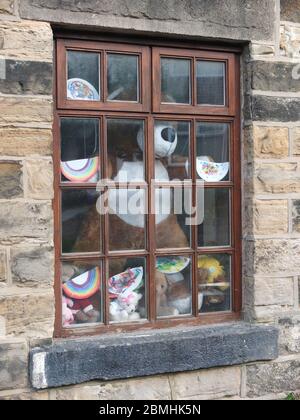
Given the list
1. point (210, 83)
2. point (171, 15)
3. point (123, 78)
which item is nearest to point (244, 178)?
point (210, 83)

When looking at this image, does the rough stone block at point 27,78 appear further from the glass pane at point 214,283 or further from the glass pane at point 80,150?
the glass pane at point 214,283

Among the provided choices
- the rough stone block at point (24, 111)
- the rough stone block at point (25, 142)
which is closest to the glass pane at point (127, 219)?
the rough stone block at point (25, 142)

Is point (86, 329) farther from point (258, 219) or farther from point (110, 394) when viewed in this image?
point (258, 219)

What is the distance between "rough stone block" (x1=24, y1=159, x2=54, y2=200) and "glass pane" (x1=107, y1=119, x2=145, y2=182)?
42cm

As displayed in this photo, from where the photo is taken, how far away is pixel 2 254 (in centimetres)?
305

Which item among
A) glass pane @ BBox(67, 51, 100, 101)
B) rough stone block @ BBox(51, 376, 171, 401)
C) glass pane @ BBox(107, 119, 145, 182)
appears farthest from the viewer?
glass pane @ BBox(107, 119, 145, 182)

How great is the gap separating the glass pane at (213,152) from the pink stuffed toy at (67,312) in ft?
3.65

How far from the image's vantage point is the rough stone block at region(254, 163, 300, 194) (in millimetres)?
3537

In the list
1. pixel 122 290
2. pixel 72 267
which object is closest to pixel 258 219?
pixel 122 290

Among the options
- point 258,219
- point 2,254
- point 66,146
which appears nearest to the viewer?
point 2,254

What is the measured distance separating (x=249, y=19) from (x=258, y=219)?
1.23 meters

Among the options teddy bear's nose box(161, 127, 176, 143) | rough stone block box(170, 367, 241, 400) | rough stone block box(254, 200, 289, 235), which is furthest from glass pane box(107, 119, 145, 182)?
rough stone block box(170, 367, 241, 400)

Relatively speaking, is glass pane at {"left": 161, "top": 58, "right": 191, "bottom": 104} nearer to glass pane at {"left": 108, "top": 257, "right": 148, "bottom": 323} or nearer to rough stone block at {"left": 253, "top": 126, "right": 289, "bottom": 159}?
rough stone block at {"left": 253, "top": 126, "right": 289, "bottom": 159}

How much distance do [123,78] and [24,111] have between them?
2.17ft
